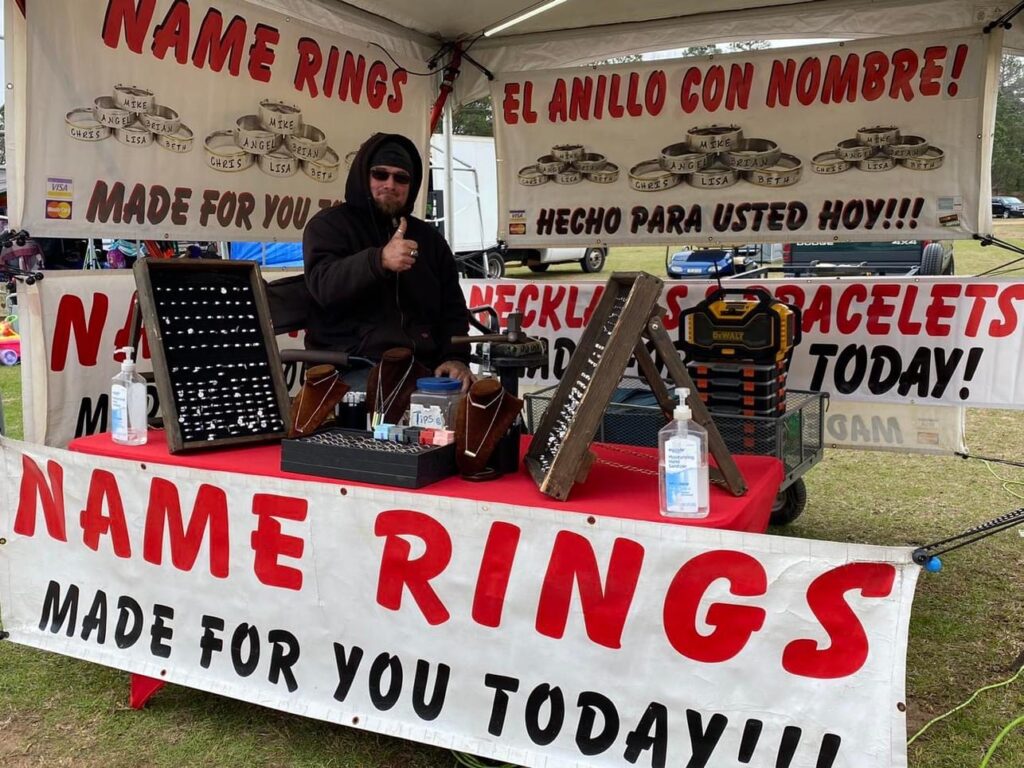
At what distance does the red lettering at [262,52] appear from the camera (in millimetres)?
4066

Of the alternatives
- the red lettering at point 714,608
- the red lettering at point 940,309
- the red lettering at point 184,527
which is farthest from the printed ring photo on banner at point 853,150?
the red lettering at point 184,527

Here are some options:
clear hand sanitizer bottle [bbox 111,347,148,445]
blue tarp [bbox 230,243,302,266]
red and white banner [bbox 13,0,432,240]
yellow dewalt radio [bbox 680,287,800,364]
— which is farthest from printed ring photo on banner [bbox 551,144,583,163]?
blue tarp [bbox 230,243,302,266]

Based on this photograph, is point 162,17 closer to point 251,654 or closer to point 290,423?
point 290,423

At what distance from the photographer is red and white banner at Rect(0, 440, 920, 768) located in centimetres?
190

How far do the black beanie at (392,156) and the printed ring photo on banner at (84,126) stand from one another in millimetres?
1017

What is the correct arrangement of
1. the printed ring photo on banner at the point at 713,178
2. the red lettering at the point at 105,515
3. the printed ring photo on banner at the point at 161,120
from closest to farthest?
the red lettering at the point at 105,515, the printed ring photo on banner at the point at 161,120, the printed ring photo on banner at the point at 713,178

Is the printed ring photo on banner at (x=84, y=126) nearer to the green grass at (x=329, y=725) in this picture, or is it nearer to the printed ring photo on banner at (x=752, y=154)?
the green grass at (x=329, y=725)

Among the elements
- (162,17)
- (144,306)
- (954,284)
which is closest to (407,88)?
(162,17)

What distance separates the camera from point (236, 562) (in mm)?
2553

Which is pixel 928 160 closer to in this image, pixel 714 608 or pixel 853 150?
pixel 853 150

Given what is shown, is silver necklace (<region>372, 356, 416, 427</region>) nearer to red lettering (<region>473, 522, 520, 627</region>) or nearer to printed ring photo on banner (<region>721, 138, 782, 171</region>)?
red lettering (<region>473, 522, 520, 627</region>)

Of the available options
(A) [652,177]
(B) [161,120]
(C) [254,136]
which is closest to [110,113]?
(B) [161,120]

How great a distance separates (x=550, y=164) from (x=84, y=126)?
8.31 ft

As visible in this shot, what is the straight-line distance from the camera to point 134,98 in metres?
Result: 3.53
